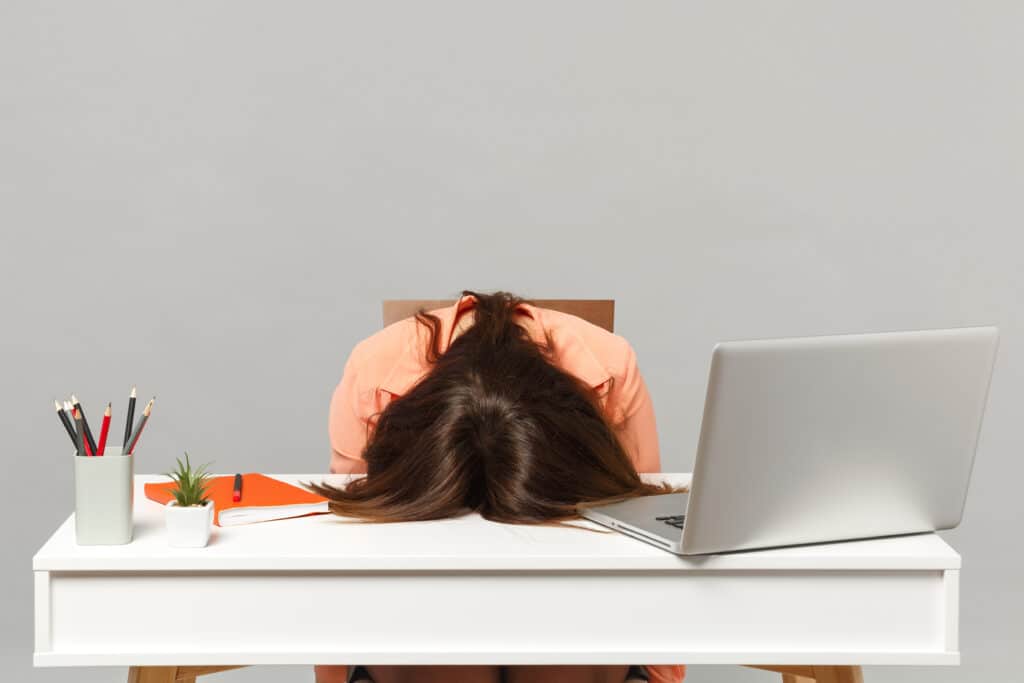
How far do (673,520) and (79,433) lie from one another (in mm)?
718

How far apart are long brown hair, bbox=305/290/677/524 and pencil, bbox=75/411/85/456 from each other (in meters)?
0.33

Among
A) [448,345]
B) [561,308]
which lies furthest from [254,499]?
[561,308]

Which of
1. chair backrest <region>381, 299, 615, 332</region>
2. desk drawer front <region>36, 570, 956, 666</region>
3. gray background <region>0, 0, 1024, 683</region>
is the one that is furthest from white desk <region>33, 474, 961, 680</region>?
gray background <region>0, 0, 1024, 683</region>

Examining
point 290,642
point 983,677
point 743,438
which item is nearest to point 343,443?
point 290,642

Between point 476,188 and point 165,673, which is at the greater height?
point 476,188

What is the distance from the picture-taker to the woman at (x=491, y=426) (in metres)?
1.71

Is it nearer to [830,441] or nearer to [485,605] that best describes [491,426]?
[485,605]

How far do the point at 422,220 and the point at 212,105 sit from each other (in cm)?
75

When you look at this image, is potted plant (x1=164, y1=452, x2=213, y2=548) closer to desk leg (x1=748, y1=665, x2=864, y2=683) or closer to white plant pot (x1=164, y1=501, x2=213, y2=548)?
white plant pot (x1=164, y1=501, x2=213, y2=548)

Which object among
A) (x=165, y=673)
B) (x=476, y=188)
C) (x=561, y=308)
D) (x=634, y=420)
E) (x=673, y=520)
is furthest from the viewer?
(x=476, y=188)

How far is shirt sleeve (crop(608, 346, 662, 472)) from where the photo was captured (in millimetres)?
2117

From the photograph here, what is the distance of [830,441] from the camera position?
1.49 m

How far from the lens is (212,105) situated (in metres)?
4.11

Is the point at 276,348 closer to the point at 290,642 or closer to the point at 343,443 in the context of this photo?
the point at 343,443
